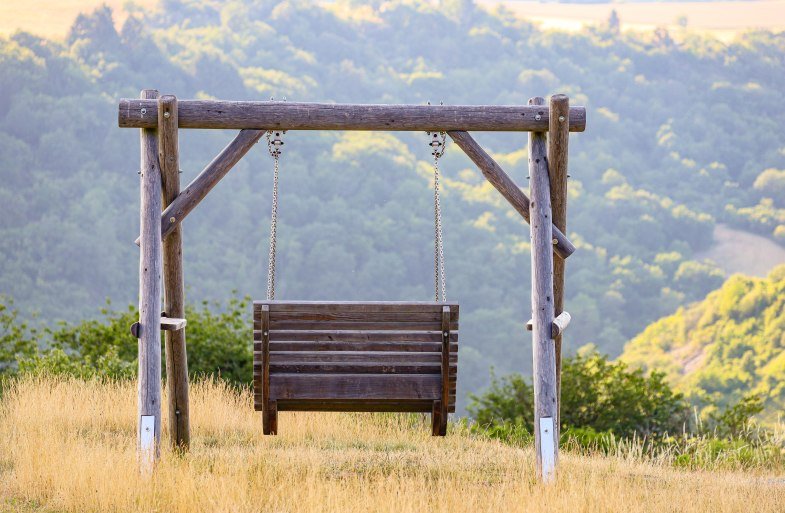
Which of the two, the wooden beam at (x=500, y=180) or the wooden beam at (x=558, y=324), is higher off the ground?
Result: the wooden beam at (x=500, y=180)

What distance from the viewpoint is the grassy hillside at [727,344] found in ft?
144

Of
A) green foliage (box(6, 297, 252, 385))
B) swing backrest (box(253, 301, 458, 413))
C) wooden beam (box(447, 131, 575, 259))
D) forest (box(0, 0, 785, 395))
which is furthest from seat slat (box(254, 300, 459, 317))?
forest (box(0, 0, 785, 395))

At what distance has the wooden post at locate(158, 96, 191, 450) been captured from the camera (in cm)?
641

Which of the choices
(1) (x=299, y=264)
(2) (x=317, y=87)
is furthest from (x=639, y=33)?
(1) (x=299, y=264)

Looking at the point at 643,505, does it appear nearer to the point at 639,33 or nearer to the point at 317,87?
the point at 317,87

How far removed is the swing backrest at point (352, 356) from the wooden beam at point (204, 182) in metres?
0.81

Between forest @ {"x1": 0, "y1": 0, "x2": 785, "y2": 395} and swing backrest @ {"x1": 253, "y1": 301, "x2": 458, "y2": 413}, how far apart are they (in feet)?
125

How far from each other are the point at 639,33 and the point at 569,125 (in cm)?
7479

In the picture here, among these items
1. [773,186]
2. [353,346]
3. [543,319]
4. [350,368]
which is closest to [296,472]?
[350,368]

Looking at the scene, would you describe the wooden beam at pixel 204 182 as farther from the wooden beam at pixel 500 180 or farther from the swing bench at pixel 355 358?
the wooden beam at pixel 500 180

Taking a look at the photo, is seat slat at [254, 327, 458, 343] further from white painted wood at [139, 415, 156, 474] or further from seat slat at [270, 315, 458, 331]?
white painted wood at [139, 415, 156, 474]

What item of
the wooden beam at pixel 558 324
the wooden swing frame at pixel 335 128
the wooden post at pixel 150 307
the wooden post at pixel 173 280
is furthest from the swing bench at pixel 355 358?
the wooden post at pixel 173 280

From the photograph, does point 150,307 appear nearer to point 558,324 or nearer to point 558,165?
point 558,324

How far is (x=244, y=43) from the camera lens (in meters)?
71.9
